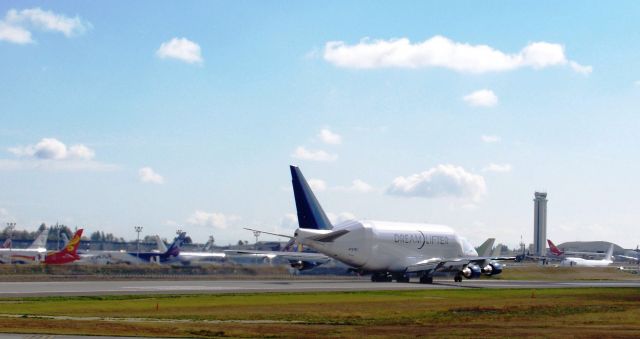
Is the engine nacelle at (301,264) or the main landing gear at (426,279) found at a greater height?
the engine nacelle at (301,264)

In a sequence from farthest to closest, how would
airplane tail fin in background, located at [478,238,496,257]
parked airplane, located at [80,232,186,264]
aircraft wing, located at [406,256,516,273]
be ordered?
parked airplane, located at [80,232,186,264]
airplane tail fin in background, located at [478,238,496,257]
aircraft wing, located at [406,256,516,273]

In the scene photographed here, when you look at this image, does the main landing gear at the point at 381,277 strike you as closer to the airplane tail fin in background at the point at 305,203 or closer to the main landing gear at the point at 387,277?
the main landing gear at the point at 387,277

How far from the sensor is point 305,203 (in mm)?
73938

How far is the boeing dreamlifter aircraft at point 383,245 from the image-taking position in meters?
73.8

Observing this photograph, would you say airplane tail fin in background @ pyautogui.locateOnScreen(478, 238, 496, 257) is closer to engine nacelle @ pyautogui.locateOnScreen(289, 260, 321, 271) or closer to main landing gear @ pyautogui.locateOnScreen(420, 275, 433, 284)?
main landing gear @ pyautogui.locateOnScreen(420, 275, 433, 284)

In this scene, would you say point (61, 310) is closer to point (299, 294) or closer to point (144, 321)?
point (144, 321)

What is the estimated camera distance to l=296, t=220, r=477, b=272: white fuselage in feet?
244

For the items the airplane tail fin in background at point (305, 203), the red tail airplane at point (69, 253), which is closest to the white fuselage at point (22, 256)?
the red tail airplane at point (69, 253)

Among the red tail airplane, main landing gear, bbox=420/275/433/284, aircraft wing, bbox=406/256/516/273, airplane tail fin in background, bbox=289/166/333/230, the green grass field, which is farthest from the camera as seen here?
the red tail airplane

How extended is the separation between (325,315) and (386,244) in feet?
133

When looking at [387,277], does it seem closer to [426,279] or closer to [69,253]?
[426,279]

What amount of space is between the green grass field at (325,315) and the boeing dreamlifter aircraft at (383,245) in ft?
63.4

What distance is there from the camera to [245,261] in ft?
484

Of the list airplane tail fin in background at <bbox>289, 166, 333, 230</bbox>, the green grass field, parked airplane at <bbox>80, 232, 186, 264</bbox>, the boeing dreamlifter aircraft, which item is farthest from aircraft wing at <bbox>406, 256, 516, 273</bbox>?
parked airplane at <bbox>80, 232, 186, 264</bbox>
